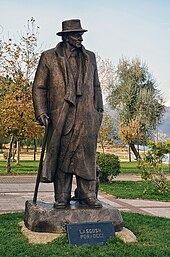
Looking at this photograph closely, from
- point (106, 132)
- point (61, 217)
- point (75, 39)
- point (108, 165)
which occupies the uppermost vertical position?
Answer: point (75, 39)

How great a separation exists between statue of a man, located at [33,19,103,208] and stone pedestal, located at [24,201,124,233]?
158mm

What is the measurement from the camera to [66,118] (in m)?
5.95

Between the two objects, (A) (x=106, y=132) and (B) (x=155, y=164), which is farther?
(A) (x=106, y=132)

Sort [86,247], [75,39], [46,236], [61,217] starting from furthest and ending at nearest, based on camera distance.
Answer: [75,39], [61,217], [46,236], [86,247]

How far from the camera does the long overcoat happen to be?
5.92 metres

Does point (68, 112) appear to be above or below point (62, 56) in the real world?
below

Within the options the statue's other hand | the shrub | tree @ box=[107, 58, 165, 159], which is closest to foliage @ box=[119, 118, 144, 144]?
tree @ box=[107, 58, 165, 159]

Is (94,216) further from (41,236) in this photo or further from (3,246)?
(3,246)

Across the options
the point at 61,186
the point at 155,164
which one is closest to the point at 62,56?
the point at 61,186

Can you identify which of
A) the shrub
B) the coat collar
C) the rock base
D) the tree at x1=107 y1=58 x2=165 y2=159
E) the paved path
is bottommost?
the paved path

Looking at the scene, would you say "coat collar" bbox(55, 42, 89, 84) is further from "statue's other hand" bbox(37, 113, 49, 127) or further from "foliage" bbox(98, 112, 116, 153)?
"foliage" bbox(98, 112, 116, 153)

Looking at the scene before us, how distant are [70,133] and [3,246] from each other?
1701mm

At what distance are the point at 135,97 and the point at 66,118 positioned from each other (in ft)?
104

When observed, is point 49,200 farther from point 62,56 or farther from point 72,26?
point 72,26
